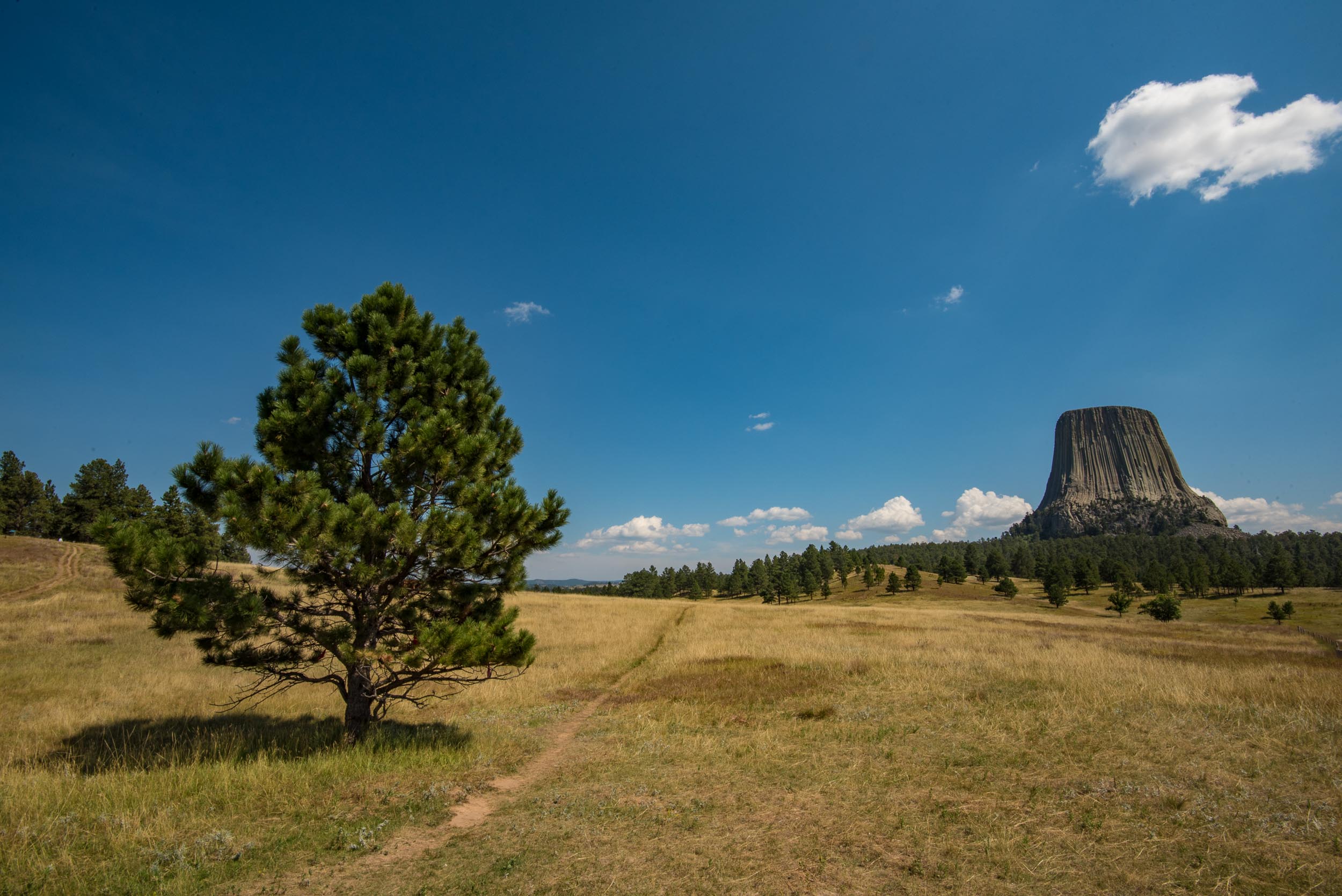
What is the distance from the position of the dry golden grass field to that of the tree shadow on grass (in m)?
0.08

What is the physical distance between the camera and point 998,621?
37781 mm

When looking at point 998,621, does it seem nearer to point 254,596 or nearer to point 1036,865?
point 1036,865

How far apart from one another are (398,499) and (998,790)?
1074 cm

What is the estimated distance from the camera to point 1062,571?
82.1m

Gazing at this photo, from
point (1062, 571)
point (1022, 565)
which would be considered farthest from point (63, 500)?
point (1022, 565)

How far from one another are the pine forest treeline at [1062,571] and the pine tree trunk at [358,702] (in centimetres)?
7321

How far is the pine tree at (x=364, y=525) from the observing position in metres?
7.60

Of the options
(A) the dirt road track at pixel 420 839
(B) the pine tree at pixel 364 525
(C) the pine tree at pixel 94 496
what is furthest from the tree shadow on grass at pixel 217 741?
(C) the pine tree at pixel 94 496

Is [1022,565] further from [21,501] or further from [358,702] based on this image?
[21,501]

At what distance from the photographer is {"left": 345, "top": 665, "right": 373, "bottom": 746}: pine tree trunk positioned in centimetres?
970

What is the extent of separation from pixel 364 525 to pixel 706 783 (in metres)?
6.80

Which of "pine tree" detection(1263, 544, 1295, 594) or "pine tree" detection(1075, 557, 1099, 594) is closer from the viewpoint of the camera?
"pine tree" detection(1263, 544, 1295, 594)

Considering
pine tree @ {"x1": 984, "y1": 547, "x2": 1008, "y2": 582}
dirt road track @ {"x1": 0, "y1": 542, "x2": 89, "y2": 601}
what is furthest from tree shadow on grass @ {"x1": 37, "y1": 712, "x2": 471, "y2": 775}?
pine tree @ {"x1": 984, "y1": 547, "x2": 1008, "y2": 582}

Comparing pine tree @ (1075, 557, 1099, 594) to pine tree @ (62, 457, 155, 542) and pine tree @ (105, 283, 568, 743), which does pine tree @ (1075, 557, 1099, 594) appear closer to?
pine tree @ (105, 283, 568, 743)
